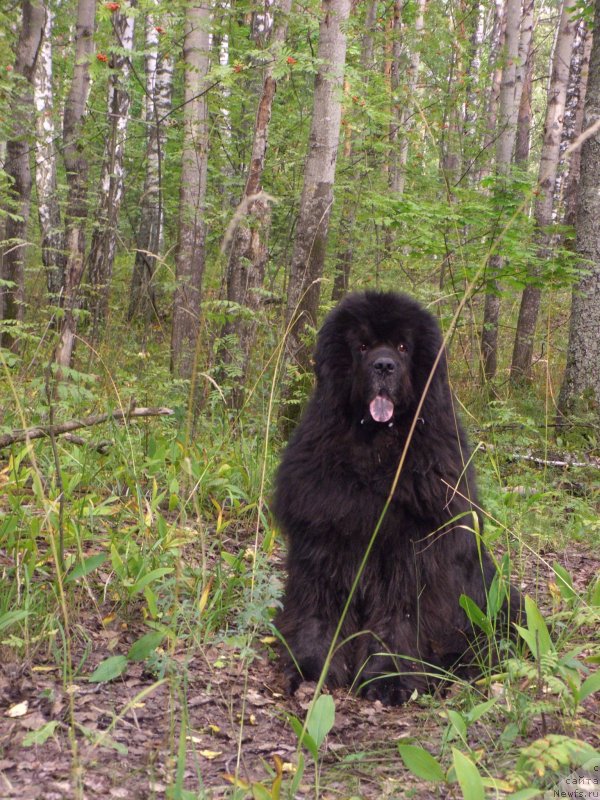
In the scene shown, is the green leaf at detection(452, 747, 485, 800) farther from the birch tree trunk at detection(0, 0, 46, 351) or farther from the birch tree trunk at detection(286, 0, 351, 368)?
the birch tree trunk at detection(0, 0, 46, 351)

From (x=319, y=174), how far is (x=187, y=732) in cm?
492

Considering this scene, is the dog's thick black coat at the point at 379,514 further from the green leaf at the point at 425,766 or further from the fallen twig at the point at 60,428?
the fallen twig at the point at 60,428

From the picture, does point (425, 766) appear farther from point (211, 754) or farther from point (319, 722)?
point (211, 754)

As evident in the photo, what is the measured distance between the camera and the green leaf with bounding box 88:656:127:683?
294cm

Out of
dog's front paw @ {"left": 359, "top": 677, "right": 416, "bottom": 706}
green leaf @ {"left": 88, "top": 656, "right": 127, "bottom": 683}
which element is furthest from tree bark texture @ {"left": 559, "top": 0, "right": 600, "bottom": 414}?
green leaf @ {"left": 88, "top": 656, "right": 127, "bottom": 683}

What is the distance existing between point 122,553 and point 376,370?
5.42ft

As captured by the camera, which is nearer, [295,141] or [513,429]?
[513,429]

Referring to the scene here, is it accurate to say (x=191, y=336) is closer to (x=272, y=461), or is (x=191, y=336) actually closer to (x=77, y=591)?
(x=272, y=461)

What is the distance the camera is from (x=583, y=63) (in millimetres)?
16562

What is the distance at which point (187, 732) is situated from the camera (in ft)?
9.05

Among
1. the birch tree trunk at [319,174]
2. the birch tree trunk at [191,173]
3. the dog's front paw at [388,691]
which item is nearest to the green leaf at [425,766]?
the dog's front paw at [388,691]

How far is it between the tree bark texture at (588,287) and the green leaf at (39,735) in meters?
6.37

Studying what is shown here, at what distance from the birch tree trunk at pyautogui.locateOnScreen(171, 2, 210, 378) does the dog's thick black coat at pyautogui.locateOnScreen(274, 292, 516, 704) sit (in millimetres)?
4436

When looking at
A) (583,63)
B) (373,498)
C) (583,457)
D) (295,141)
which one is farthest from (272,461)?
(583,63)
